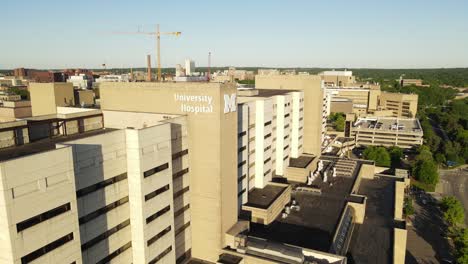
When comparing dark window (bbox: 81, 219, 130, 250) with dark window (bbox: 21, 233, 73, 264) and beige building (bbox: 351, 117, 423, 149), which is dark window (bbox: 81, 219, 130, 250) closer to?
dark window (bbox: 21, 233, 73, 264)

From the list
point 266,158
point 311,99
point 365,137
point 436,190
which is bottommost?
point 436,190

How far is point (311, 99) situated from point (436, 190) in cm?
6493

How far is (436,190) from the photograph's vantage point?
423 feet

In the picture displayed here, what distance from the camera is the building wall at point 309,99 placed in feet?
349

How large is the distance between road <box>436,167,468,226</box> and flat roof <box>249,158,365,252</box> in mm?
58683

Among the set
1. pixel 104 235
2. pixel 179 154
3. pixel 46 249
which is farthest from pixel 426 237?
pixel 46 249

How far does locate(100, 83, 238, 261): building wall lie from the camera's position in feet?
172

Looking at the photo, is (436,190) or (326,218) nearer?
(326,218)

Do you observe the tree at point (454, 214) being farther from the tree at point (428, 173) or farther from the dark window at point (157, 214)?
the dark window at point (157, 214)

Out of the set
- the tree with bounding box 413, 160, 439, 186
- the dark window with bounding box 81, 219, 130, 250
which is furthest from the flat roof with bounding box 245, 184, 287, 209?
the tree with bounding box 413, 160, 439, 186

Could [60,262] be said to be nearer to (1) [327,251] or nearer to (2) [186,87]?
(2) [186,87]

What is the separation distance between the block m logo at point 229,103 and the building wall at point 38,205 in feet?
Answer: 82.6

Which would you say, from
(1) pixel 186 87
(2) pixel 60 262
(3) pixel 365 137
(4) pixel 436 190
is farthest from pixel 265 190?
(3) pixel 365 137

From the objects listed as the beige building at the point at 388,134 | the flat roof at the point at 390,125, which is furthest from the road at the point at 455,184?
the flat roof at the point at 390,125
